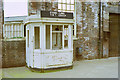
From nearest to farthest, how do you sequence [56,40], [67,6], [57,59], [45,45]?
[45,45] < [57,59] < [56,40] < [67,6]

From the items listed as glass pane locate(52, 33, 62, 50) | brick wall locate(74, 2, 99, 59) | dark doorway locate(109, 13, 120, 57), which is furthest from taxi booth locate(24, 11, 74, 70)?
dark doorway locate(109, 13, 120, 57)

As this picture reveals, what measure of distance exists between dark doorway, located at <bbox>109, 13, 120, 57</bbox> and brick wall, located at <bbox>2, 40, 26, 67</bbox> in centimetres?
673

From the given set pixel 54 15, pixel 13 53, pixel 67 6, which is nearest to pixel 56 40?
pixel 54 15

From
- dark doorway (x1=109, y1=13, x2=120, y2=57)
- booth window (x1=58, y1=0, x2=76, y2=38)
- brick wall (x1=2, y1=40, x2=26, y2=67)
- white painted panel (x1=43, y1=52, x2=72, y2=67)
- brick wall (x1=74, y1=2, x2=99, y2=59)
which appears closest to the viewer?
white painted panel (x1=43, y1=52, x2=72, y2=67)

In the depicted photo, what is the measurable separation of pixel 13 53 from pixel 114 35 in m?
7.72

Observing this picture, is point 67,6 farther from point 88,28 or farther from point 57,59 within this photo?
point 57,59

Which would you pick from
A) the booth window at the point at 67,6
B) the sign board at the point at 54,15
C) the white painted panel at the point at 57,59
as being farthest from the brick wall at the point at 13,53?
the booth window at the point at 67,6

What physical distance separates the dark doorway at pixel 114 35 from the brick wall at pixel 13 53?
673cm

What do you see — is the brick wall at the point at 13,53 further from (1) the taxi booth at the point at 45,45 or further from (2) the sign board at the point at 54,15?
(2) the sign board at the point at 54,15

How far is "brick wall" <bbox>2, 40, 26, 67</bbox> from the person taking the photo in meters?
7.73

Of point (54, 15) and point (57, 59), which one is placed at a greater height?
point (54, 15)

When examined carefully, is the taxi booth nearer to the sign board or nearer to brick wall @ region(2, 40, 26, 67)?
the sign board

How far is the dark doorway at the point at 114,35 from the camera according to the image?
36.1 feet

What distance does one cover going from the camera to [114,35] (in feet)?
36.7
